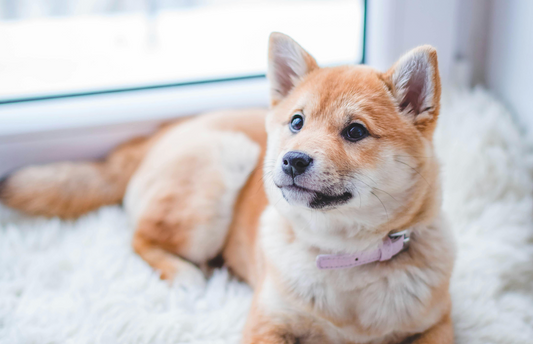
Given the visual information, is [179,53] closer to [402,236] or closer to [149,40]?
[149,40]

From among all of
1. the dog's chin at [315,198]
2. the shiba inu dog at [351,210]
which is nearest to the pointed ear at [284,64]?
the shiba inu dog at [351,210]

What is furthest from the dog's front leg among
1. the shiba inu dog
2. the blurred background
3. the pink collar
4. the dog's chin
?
the blurred background

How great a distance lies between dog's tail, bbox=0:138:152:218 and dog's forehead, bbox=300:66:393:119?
34.3 inches

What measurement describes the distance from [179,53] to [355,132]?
1128 millimetres

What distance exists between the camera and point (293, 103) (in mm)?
1070

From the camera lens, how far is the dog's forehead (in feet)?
3.14

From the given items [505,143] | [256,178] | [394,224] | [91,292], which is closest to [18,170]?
[91,292]

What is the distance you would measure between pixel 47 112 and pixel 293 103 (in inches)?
42.0

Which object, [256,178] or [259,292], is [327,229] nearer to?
[259,292]

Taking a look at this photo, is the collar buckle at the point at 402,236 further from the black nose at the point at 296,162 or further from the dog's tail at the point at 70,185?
the dog's tail at the point at 70,185

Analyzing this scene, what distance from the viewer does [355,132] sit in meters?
0.95

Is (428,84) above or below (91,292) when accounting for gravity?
above

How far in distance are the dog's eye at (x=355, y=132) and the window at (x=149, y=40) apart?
98cm

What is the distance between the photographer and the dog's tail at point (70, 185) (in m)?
1.50
